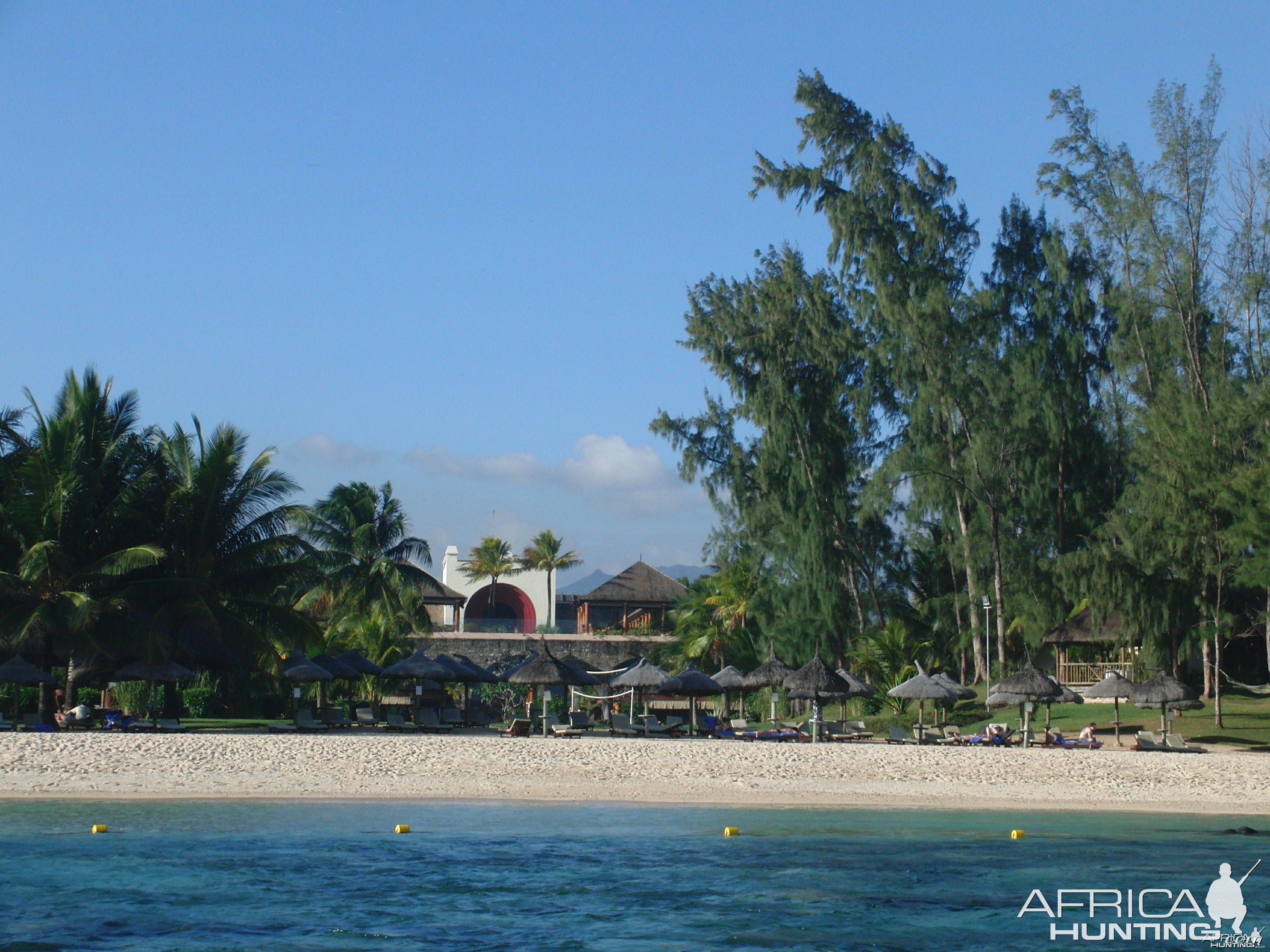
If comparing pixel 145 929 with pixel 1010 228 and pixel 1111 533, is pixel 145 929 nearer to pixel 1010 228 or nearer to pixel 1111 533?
pixel 1111 533

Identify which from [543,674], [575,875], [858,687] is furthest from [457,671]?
[575,875]

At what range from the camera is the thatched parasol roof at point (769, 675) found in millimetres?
29438

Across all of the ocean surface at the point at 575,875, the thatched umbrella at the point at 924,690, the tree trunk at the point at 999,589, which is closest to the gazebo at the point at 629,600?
the tree trunk at the point at 999,589

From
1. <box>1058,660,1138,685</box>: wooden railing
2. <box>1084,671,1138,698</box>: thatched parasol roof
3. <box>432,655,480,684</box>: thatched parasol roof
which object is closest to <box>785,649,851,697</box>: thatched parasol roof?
<box>1084,671,1138,698</box>: thatched parasol roof

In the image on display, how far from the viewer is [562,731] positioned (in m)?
27.7

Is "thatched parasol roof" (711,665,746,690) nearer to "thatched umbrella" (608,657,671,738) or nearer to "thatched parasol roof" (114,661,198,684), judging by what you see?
"thatched umbrella" (608,657,671,738)

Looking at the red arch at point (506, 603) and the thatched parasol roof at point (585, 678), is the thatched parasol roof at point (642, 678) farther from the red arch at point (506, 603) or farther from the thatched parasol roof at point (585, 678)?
the red arch at point (506, 603)

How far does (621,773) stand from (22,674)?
1303 centimetres

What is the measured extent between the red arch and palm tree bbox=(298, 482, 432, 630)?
61.8 ft

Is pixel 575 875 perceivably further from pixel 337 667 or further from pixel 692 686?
pixel 337 667

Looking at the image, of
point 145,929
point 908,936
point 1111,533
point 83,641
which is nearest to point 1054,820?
point 908,936

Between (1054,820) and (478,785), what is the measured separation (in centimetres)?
886

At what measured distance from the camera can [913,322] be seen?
35.6 meters

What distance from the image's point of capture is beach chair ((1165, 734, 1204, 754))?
25105mm
